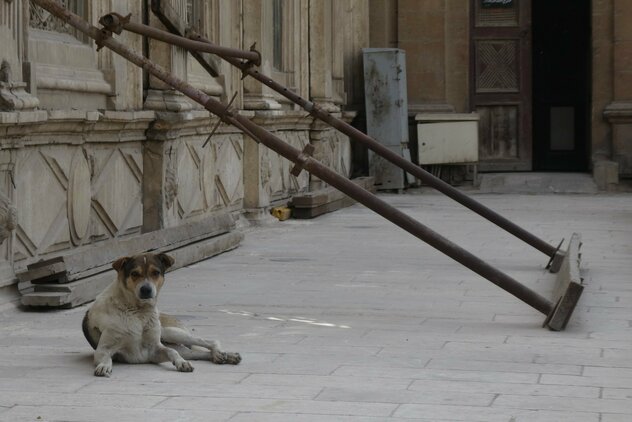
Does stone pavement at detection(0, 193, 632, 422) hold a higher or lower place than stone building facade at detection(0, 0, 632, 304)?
lower

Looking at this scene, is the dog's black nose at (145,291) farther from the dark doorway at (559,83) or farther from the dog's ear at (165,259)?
the dark doorway at (559,83)

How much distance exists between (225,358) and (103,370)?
641 mm

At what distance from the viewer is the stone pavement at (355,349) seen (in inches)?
233

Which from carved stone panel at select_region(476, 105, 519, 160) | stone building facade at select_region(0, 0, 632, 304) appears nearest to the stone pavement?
stone building facade at select_region(0, 0, 632, 304)

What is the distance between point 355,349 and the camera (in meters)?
7.48

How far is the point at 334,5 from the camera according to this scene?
68.3 feet

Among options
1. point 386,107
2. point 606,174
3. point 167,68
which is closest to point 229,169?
point 167,68

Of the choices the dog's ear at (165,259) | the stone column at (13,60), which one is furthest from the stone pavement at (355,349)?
the stone column at (13,60)

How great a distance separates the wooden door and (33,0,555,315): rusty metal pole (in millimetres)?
15591

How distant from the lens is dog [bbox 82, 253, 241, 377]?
675 cm

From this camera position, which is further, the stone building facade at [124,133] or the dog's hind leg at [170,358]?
the stone building facade at [124,133]

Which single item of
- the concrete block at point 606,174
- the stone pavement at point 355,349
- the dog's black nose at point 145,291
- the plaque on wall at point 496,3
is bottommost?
the concrete block at point 606,174

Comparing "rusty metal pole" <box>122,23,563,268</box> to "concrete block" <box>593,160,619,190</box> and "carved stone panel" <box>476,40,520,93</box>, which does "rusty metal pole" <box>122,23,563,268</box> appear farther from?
"carved stone panel" <box>476,40,520,93</box>

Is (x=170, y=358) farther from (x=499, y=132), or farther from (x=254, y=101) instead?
(x=499, y=132)
